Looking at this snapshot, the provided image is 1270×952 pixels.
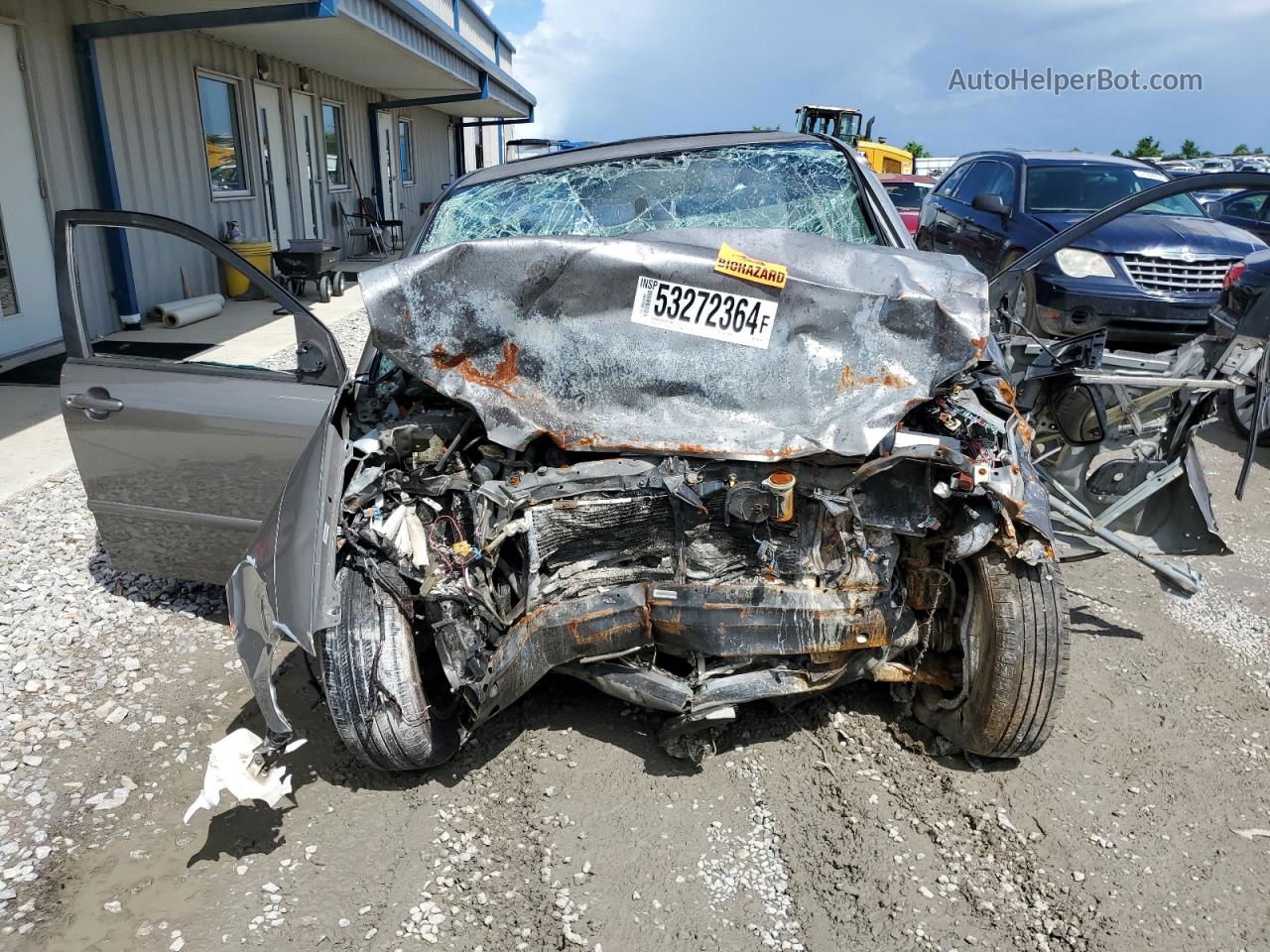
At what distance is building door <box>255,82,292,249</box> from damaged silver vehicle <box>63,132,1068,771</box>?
10572mm

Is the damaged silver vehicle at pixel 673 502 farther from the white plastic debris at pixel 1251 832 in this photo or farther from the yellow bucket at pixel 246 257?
the yellow bucket at pixel 246 257

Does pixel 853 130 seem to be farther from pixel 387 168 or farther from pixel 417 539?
pixel 417 539

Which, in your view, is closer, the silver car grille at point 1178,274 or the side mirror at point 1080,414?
the side mirror at point 1080,414

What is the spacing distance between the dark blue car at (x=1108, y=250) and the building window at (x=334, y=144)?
10580mm

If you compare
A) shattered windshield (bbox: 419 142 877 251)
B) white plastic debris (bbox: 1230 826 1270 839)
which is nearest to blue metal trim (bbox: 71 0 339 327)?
shattered windshield (bbox: 419 142 877 251)

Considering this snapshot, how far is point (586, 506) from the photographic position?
264 centimetres

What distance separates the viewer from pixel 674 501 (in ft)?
8.66

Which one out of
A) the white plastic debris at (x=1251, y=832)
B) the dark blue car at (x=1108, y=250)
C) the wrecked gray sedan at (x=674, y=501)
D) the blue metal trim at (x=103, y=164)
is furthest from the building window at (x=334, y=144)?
the white plastic debris at (x=1251, y=832)

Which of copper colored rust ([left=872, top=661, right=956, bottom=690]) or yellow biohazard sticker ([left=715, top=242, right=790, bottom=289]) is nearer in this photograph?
yellow biohazard sticker ([left=715, top=242, right=790, bottom=289])

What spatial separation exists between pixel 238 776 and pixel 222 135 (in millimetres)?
10737

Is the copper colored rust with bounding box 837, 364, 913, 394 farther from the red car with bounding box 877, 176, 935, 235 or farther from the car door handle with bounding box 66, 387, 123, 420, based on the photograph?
the red car with bounding box 877, 176, 935, 235

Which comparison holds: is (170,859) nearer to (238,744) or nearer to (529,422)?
(238,744)

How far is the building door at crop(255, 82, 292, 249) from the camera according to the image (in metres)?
11.8

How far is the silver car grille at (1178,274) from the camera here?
23.8ft
